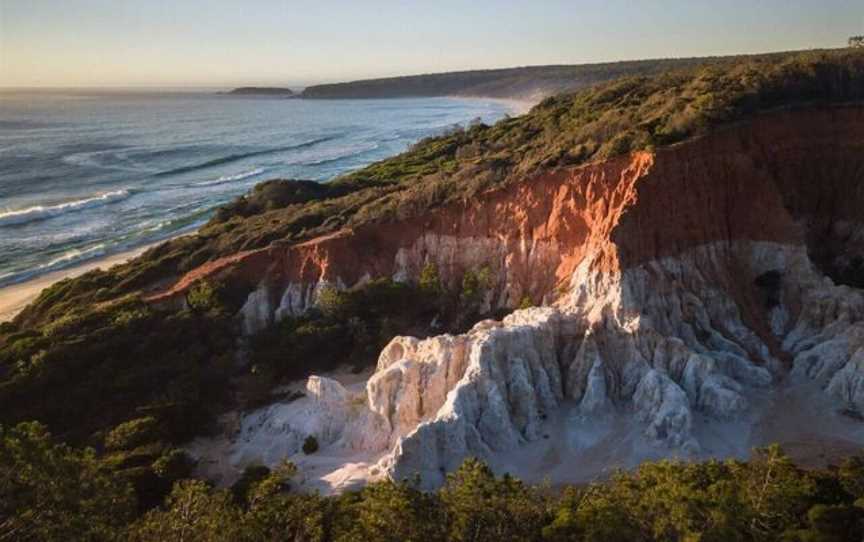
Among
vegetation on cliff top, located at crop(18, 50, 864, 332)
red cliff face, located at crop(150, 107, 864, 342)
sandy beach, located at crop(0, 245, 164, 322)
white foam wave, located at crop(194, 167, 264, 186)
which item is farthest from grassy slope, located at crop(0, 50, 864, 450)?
white foam wave, located at crop(194, 167, 264, 186)

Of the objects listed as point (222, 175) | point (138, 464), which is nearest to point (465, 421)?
point (138, 464)

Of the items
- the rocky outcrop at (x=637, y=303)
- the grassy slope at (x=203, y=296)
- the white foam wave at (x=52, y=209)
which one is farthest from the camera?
the white foam wave at (x=52, y=209)

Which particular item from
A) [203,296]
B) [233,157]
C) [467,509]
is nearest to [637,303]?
[467,509]

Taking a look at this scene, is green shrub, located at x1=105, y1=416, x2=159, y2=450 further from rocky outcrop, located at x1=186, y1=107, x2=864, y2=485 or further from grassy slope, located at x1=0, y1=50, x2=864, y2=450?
rocky outcrop, located at x1=186, y1=107, x2=864, y2=485

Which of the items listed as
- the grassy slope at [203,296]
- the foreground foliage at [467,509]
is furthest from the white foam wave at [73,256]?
the foreground foliage at [467,509]

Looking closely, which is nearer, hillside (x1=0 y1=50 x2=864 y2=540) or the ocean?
A: hillside (x1=0 y1=50 x2=864 y2=540)

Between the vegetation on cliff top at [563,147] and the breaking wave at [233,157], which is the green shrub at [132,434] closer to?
the vegetation on cliff top at [563,147]

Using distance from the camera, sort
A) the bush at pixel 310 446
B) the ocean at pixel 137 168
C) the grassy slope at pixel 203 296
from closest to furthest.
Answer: the bush at pixel 310 446 → the grassy slope at pixel 203 296 → the ocean at pixel 137 168
